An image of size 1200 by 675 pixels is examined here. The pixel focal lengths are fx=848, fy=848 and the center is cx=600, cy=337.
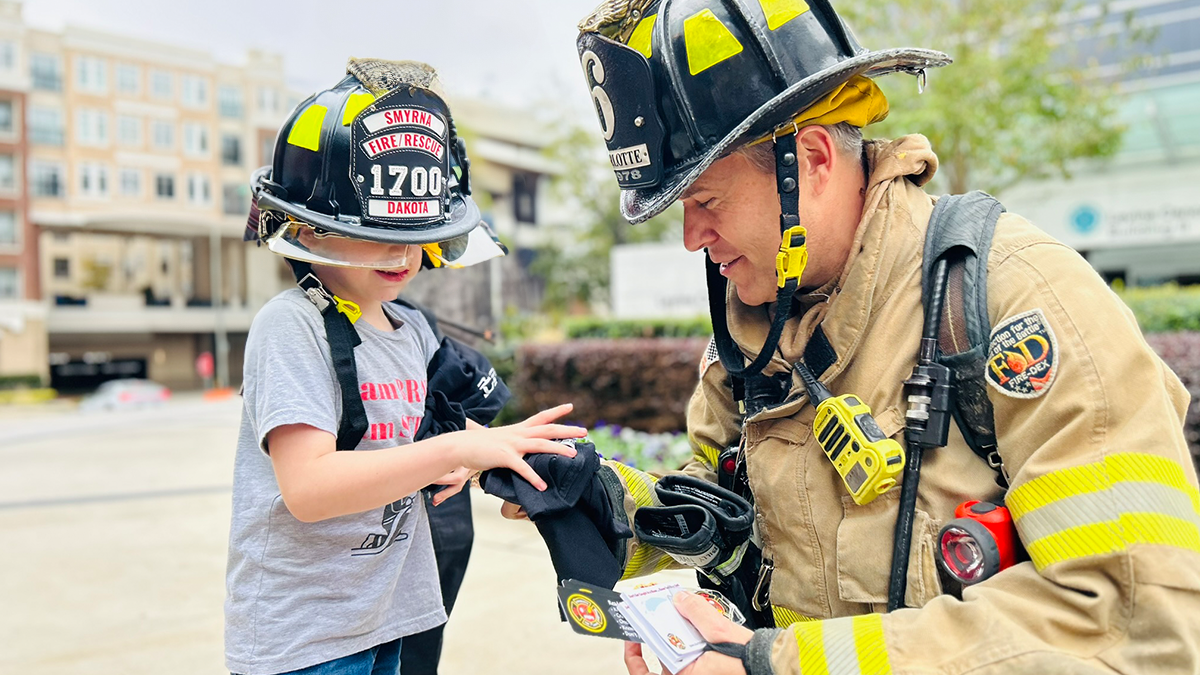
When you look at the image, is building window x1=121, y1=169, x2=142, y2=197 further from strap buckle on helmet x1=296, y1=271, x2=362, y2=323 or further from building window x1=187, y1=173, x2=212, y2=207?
strap buckle on helmet x1=296, y1=271, x2=362, y2=323

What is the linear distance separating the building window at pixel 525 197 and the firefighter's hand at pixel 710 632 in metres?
42.3

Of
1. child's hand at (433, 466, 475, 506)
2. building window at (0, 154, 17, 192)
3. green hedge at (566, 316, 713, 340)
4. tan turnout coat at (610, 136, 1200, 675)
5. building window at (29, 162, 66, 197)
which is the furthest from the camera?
building window at (29, 162, 66, 197)

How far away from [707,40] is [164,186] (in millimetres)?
45444

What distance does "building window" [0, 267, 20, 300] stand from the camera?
35.3m

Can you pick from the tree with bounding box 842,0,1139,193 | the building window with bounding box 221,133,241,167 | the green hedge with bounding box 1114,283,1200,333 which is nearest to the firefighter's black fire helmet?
the green hedge with bounding box 1114,283,1200,333

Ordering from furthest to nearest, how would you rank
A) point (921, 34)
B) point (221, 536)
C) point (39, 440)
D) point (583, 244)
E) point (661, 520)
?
point (583, 244) → point (39, 440) → point (921, 34) → point (221, 536) → point (661, 520)

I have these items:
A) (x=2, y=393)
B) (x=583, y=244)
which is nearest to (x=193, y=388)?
(x=2, y=393)

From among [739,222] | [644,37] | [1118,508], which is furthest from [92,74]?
[1118,508]

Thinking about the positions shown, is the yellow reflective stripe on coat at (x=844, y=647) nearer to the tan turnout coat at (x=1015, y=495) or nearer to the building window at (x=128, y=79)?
the tan turnout coat at (x=1015, y=495)

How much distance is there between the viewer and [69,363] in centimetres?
4103

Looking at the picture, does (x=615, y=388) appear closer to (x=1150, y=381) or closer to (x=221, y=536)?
(x=221, y=536)

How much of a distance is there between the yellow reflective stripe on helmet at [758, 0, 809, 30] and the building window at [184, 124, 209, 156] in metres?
45.8

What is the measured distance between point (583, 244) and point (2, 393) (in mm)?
21399

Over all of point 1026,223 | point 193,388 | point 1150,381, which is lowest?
point 193,388
